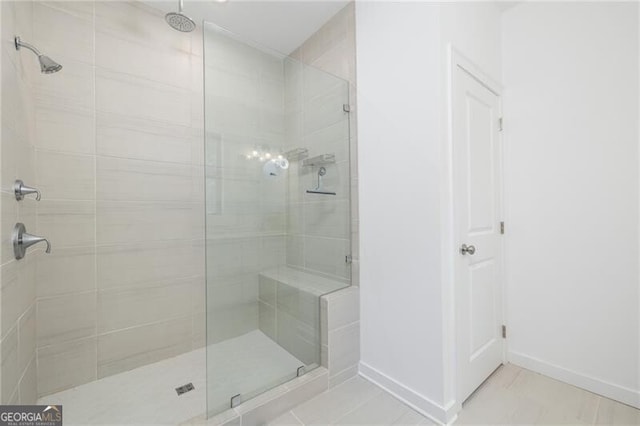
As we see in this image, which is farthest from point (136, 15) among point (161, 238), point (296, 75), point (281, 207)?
point (281, 207)

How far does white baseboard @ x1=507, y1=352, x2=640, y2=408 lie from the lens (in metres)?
1.55

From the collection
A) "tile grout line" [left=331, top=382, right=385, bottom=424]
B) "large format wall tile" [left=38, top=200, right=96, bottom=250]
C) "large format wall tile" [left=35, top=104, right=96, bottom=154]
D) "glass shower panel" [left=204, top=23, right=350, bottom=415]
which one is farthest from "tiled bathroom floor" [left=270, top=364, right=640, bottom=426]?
"large format wall tile" [left=35, top=104, right=96, bottom=154]

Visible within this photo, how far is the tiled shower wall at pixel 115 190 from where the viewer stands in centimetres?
168

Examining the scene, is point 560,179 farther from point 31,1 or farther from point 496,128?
point 31,1

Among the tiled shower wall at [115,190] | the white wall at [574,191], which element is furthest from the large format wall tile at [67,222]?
the white wall at [574,191]

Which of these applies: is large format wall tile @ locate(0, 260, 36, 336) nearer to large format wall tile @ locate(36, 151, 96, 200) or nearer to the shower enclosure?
the shower enclosure

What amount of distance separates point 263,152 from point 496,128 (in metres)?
1.67

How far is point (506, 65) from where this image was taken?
2.02 meters

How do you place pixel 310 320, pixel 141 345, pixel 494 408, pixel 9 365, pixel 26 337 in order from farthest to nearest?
pixel 141 345 → pixel 310 320 → pixel 494 408 → pixel 26 337 → pixel 9 365

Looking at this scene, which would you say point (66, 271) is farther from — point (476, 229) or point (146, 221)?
point (476, 229)

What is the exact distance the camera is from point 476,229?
1746mm

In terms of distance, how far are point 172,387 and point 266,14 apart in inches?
109

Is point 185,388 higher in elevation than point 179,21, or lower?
lower

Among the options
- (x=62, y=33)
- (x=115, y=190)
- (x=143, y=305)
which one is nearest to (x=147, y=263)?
(x=143, y=305)
